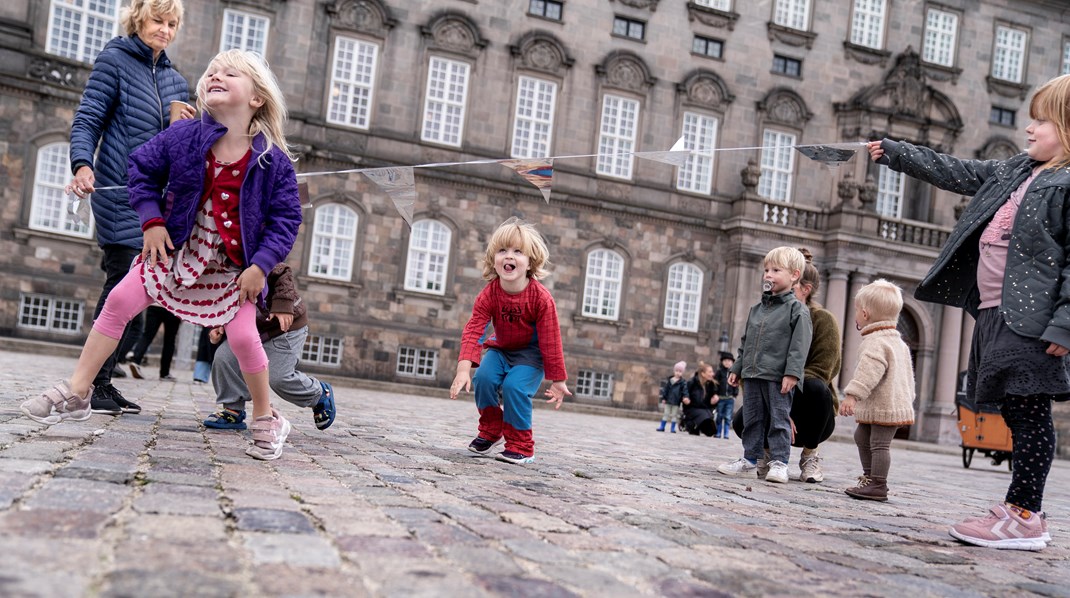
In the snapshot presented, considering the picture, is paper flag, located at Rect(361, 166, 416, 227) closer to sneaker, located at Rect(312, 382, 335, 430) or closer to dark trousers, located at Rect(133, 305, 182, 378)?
sneaker, located at Rect(312, 382, 335, 430)

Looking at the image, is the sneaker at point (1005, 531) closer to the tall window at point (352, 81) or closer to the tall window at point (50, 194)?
the tall window at point (50, 194)

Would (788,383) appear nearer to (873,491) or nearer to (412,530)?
(873,491)

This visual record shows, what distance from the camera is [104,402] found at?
642cm

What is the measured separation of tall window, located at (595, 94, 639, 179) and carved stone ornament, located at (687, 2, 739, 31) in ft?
11.0

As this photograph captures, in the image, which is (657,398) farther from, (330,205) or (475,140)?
(330,205)

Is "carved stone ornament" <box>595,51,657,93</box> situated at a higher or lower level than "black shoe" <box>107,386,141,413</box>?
higher

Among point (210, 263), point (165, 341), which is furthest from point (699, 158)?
point (210, 263)

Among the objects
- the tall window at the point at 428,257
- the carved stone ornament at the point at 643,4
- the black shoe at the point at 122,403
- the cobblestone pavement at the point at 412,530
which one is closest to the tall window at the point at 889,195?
the carved stone ornament at the point at 643,4

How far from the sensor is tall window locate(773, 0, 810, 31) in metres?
30.1

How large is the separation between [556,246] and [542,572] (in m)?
24.7

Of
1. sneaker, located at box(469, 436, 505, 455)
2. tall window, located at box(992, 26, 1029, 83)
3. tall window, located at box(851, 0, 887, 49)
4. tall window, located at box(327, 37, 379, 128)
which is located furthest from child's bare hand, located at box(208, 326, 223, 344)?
tall window, located at box(992, 26, 1029, 83)

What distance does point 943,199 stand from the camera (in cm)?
3148

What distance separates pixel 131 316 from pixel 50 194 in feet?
69.0

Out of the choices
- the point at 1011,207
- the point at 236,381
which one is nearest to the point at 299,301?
the point at 236,381
